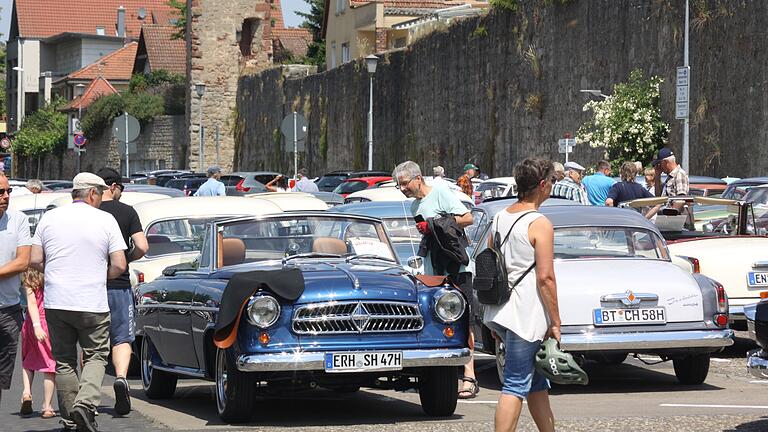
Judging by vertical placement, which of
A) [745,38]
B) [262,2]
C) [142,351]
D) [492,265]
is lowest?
[142,351]

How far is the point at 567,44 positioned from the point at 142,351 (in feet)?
90.4

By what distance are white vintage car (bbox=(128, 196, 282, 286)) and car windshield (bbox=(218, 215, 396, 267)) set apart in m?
3.09

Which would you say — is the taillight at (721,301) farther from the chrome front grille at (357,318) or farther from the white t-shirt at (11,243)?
the white t-shirt at (11,243)

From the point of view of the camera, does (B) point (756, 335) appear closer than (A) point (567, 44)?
Yes

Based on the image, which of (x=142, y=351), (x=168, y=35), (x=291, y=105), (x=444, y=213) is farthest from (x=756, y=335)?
(x=168, y=35)

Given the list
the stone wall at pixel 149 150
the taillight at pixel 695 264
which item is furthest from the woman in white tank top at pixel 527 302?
the stone wall at pixel 149 150

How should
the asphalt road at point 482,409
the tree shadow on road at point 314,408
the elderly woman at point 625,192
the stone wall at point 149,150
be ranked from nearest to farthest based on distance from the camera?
the asphalt road at point 482,409, the tree shadow on road at point 314,408, the elderly woman at point 625,192, the stone wall at point 149,150

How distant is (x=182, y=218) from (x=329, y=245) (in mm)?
4058

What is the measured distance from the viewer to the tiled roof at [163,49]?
88000mm

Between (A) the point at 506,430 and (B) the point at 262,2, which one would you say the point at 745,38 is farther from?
(B) the point at 262,2

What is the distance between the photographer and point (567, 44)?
38094mm

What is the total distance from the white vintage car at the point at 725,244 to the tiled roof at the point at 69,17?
10707cm

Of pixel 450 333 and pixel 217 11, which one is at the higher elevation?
pixel 217 11

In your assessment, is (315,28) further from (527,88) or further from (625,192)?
(625,192)
